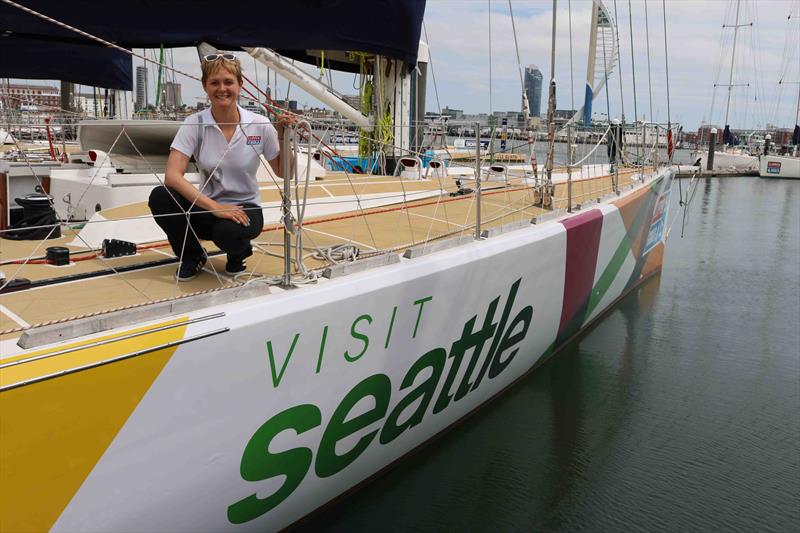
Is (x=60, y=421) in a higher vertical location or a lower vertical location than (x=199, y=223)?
lower

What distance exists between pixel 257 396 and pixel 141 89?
7.21 metres

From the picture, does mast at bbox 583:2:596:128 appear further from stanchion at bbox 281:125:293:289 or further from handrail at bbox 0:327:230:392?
handrail at bbox 0:327:230:392

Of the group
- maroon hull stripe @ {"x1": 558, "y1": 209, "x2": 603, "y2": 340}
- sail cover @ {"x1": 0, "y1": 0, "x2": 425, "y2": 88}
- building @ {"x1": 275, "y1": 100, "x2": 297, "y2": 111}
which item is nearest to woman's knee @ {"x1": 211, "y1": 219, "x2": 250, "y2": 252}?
sail cover @ {"x1": 0, "y1": 0, "x2": 425, "y2": 88}

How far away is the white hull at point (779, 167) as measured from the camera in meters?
33.0

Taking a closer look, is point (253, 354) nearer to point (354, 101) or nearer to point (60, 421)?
point (60, 421)

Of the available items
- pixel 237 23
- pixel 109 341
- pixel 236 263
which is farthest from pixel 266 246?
pixel 109 341

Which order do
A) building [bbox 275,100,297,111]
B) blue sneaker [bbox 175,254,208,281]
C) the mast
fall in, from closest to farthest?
blue sneaker [bbox 175,254,208,281] → building [bbox 275,100,297,111] → the mast

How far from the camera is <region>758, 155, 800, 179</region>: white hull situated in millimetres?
32969

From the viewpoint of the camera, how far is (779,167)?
3347 cm

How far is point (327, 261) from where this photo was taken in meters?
3.25

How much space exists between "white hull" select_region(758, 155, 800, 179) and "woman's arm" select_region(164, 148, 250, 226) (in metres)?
36.9

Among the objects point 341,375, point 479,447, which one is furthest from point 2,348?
point 479,447

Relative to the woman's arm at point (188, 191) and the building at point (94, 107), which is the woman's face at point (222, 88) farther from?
the building at point (94, 107)

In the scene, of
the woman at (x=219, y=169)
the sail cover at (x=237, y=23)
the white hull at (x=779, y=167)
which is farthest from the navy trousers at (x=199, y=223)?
the white hull at (x=779, y=167)
